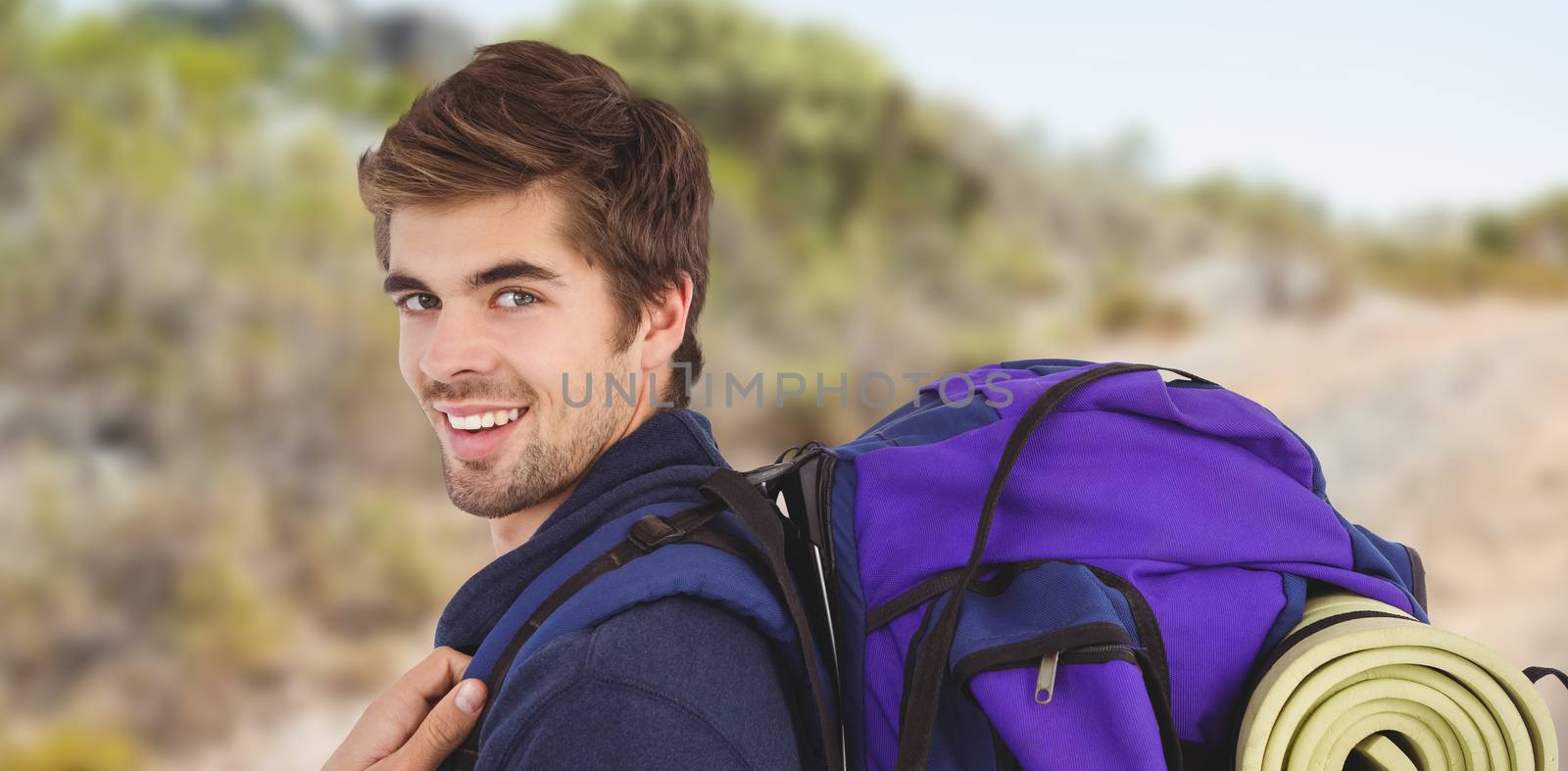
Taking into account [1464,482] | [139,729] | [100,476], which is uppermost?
[100,476]

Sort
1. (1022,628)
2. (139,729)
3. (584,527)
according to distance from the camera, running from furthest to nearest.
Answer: (139,729) → (584,527) → (1022,628)

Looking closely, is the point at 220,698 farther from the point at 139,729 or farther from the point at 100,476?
the point at 100,476

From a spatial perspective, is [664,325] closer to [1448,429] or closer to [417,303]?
[417,303]

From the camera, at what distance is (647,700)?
0.86m

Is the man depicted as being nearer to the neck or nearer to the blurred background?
the neck

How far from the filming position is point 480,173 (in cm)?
112

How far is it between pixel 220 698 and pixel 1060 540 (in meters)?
4.37

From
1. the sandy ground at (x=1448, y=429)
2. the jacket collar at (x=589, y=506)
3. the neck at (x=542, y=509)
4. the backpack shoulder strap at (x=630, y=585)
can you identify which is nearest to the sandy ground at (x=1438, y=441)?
the sandy ground at (x=1448, y=429)

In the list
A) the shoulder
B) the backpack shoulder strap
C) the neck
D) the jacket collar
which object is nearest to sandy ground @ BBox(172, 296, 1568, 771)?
the neck

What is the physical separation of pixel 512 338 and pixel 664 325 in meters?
0.18

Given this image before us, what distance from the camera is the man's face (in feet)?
3.67

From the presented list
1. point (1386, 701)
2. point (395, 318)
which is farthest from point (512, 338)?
point (395, 318)

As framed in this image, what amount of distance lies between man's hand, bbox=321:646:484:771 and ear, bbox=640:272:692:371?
339 millimetres

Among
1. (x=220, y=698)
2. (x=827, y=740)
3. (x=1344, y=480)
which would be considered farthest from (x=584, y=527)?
(x=1344, y=480)
